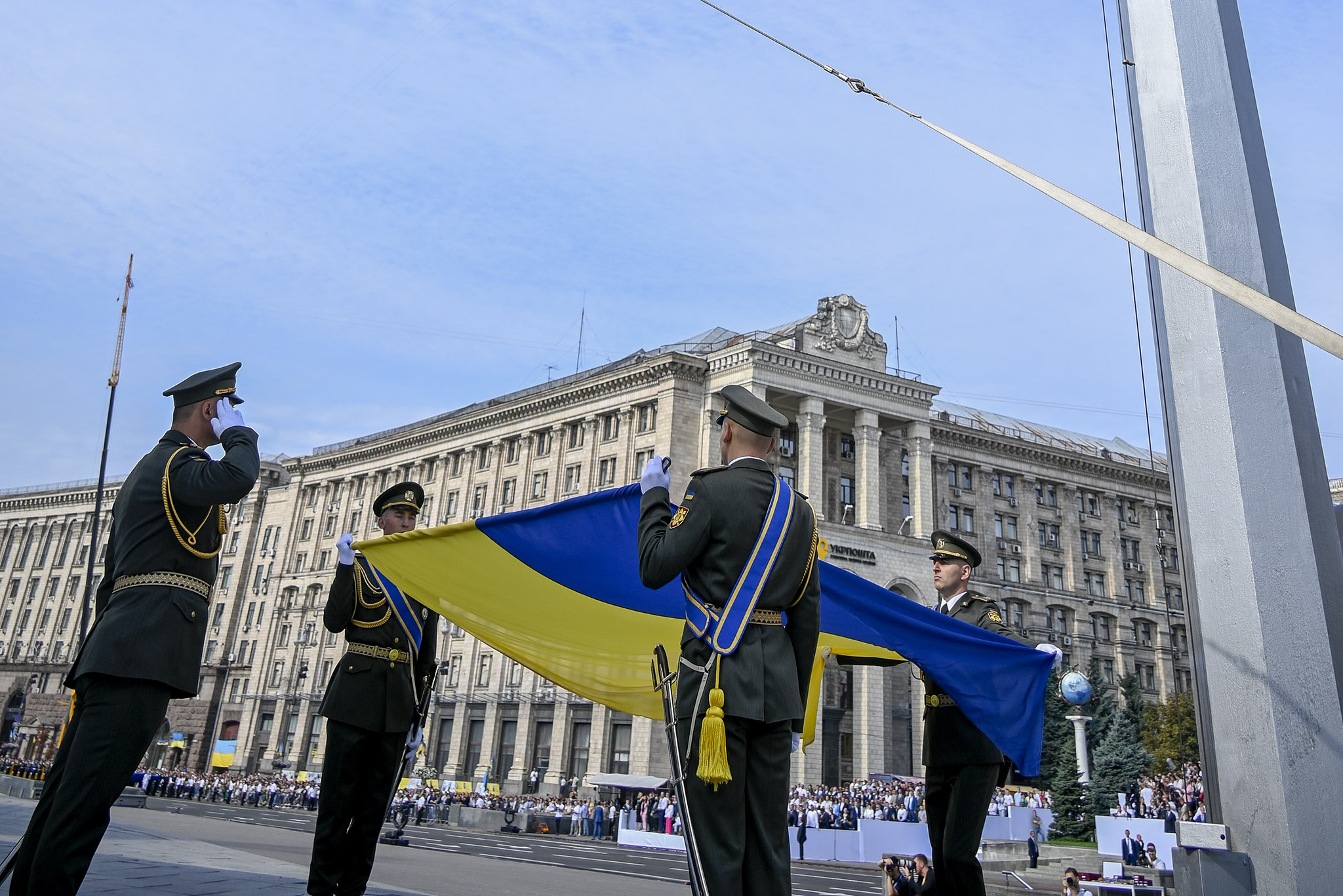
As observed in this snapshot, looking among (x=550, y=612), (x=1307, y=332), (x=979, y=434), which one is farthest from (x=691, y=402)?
(x=1307, y=332)

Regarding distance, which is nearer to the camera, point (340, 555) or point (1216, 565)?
point (1216, 565)

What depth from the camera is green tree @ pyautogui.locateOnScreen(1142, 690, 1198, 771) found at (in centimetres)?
4675

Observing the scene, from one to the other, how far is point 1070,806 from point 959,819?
38.1 m

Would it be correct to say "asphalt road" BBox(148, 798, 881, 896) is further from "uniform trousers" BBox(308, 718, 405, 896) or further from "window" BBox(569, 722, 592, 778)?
"window" BBox(569, 722, 592, 778)

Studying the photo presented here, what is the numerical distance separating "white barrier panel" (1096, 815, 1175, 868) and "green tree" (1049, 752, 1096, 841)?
12.3 meters

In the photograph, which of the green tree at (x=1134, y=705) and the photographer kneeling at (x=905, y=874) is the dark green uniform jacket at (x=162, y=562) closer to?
the photographer kneeling at (x=905, y=874)

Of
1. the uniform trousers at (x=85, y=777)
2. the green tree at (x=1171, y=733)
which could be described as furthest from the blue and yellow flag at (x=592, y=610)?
the green tree at (x=1171, y=733)

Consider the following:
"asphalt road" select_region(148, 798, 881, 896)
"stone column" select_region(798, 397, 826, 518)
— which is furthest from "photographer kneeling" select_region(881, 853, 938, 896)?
"stone column" select_region(798, 397, 826, 518)

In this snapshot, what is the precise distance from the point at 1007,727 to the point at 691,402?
4997 cm

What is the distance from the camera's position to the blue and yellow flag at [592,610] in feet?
21.1

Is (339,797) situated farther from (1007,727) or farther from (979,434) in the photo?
(979,434)

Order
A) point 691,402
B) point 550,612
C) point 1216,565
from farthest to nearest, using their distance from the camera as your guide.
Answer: point 691,402
point 550,612
point 1216,565

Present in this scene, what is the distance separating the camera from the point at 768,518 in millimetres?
4578

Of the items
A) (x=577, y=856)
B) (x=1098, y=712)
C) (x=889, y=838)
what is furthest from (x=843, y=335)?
(x=577, y=856)
